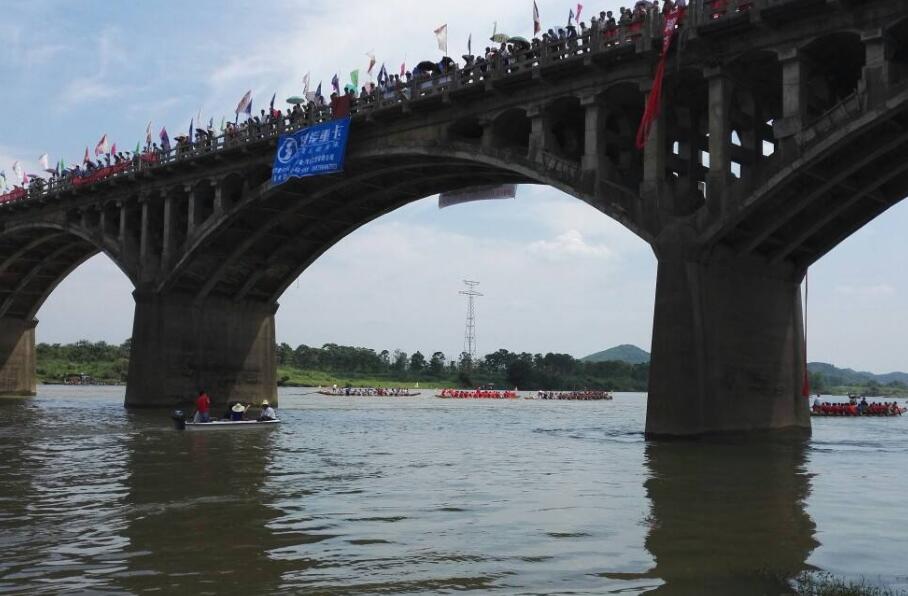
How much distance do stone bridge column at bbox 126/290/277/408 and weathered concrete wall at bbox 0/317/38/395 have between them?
3264 centimetres

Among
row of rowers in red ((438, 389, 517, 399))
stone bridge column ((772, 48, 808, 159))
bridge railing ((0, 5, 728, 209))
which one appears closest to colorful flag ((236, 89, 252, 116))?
bridge railing ((0, 5, 728, 209))

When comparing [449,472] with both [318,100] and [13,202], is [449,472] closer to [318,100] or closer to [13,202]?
[318,100]

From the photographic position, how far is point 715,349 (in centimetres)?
3066

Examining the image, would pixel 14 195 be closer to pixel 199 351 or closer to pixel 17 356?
pixel 17 356

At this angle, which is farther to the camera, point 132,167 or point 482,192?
point 132,167

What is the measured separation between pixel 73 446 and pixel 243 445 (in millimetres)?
5716

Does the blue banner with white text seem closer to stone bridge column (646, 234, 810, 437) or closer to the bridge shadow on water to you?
stone bridge column (646, 234, 810, 437)

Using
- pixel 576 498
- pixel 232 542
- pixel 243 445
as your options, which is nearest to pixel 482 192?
pixel 243 445

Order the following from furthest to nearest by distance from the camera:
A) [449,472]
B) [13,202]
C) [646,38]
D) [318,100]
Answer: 1. [13,202]
2. [318,100]
3. [646,38]
4. [449,472]

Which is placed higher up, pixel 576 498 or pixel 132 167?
pixel 132 167

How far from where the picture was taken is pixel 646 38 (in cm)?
3247

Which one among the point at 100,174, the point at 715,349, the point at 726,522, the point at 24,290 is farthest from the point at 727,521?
the point at 24,290

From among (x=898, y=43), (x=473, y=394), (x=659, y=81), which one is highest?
(x=898, y=43)

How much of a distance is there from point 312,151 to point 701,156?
19.6 m
